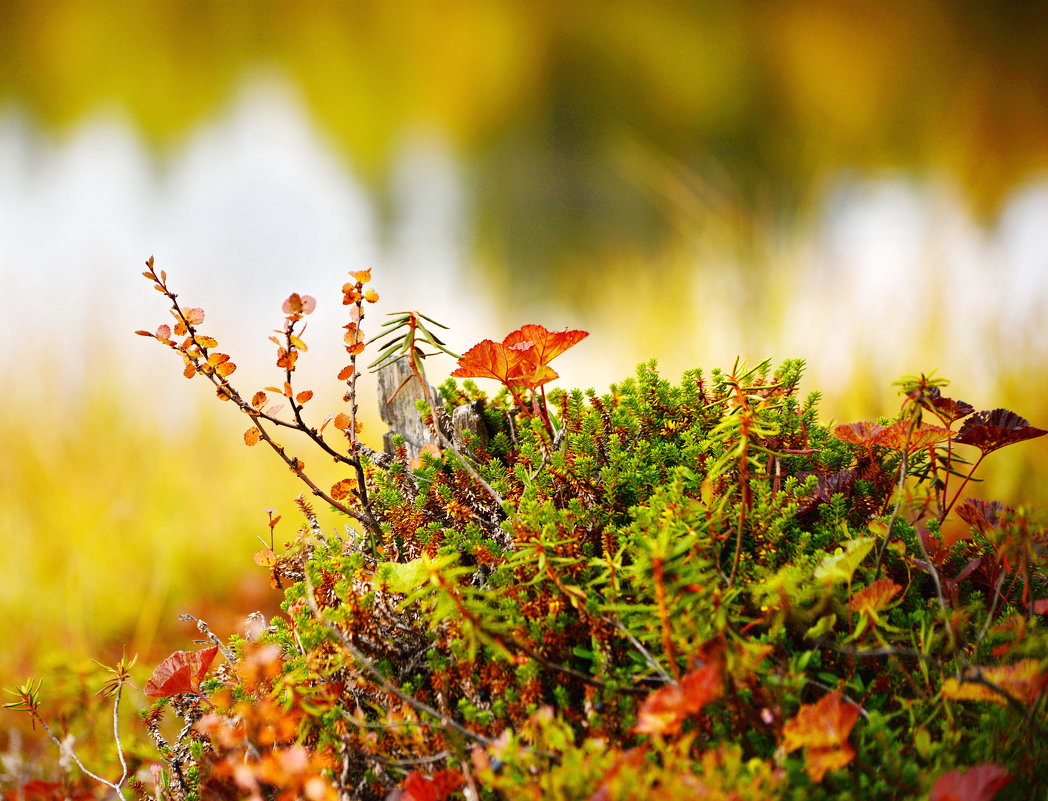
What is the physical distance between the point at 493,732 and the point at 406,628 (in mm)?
195

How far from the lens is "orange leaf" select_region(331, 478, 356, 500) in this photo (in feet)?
3.90

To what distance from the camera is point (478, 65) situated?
6.39 m

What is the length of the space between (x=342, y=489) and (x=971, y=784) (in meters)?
0.91

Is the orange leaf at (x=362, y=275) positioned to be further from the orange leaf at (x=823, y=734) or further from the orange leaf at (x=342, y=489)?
the orange leaf at (x=823, y=734)

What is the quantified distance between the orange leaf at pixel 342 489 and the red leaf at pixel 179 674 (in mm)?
286

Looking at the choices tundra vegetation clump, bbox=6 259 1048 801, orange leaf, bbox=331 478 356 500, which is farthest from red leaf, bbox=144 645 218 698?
orange leaf, bbox=331 478 356 500

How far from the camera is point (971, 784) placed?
0.63 metres

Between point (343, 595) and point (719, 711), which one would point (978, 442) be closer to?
point (719, 711)

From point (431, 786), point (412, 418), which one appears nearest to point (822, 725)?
point (431, 786)

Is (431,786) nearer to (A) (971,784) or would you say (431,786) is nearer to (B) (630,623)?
(B) (630,623)

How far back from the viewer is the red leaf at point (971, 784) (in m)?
0.62

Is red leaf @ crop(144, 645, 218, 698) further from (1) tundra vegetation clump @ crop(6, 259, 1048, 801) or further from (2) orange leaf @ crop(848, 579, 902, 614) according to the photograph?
(2) orange leaf @ crop(848, 579, 902, 614)

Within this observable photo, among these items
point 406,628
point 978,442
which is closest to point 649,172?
point 978,442

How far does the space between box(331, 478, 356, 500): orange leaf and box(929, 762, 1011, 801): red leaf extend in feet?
2.89
